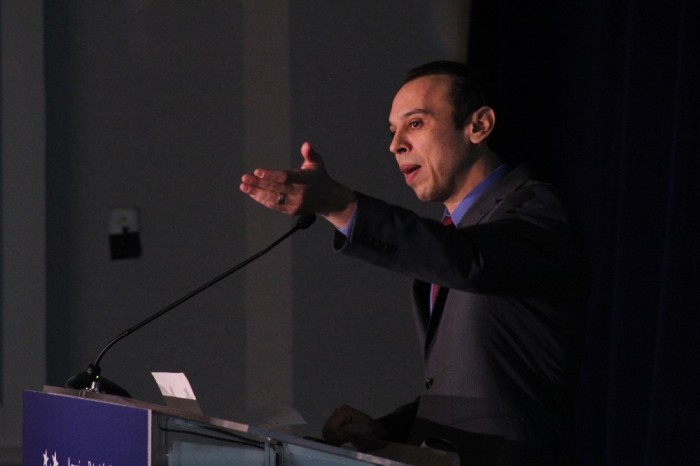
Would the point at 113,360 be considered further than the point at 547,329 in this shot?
Yes

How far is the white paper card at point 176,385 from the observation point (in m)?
1.31

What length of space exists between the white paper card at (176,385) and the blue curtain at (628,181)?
147 centimetres

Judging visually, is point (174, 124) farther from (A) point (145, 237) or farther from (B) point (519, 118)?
(B) point (519, 118)

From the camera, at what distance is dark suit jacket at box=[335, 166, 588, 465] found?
133 cm

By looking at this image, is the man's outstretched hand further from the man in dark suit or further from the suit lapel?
the suit lapel

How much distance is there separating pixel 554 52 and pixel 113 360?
1804mm

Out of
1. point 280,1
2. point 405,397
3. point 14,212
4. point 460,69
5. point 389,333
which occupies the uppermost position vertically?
point 280,1

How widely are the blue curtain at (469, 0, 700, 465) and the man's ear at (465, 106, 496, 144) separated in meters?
0.98

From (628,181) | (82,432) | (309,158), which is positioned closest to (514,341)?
(309,158)

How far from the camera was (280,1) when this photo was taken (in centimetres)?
338

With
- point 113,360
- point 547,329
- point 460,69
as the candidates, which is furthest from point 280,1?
point 547,329

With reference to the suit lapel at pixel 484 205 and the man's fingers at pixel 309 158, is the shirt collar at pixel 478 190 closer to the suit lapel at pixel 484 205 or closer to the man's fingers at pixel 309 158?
the suit lapel at pixel 484 205

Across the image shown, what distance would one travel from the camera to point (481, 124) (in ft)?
5.30

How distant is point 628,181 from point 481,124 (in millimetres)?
1099
